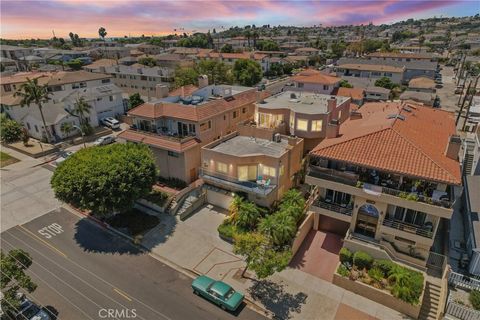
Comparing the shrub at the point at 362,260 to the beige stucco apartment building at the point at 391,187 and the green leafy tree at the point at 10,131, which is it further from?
the green leafy tree at the point at 10,131

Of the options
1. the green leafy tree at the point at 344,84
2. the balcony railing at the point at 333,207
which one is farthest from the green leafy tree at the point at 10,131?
the green leafy tree at the point at 344,84

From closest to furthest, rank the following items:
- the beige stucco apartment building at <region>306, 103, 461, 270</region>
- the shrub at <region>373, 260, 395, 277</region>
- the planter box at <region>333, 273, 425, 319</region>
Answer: the planter box at <region>333, 273, 425, 319</region> → the beige stucco apartment building at <region>306, 103, 461, 270</region> → the shrub at <region>373, 260, 395, 277</region>

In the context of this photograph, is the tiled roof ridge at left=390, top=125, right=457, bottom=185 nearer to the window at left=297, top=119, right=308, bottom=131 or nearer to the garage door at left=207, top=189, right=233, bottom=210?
the window at left=297, top=119, right=308, bottom=131

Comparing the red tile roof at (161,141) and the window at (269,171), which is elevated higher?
the red tile roof at (161,141)

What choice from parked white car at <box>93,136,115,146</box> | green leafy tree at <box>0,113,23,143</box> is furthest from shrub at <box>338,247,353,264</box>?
green leafy tree at <box>0,113,23,143</box>

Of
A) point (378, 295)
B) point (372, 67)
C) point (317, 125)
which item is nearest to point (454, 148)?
point (378, 295)

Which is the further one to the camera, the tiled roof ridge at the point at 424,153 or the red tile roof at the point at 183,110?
the red tile roof at the point at 183,110

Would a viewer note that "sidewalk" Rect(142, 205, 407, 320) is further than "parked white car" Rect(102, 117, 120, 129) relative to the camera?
No
